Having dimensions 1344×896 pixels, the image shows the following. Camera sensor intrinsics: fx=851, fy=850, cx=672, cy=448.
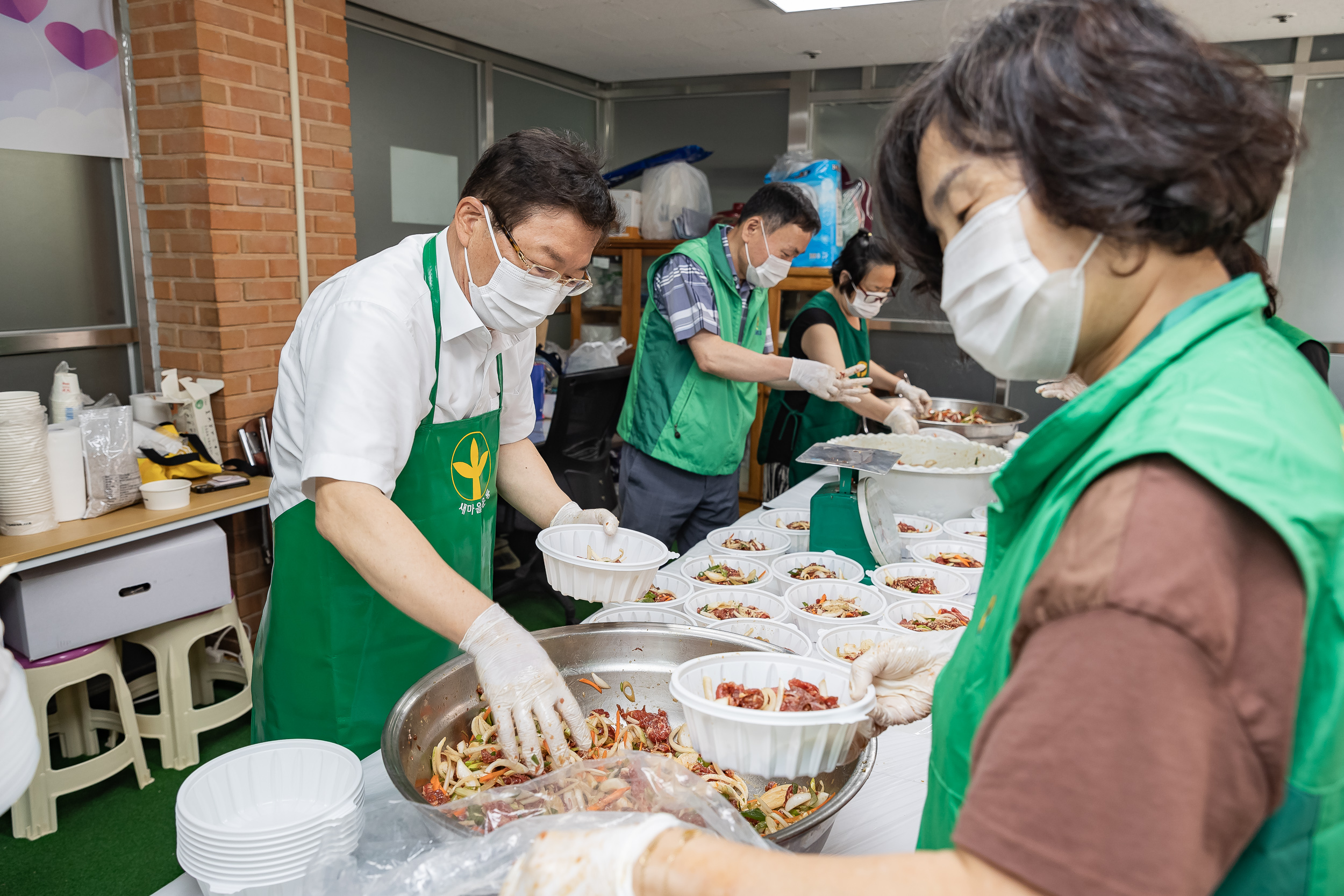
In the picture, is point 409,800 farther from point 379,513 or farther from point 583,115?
point 583,115

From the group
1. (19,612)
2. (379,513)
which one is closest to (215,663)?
(19,612)

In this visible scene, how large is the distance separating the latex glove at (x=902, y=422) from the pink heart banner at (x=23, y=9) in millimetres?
3465

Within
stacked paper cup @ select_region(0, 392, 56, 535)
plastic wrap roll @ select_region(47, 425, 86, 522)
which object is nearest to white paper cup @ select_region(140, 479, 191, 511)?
plastic wrap roll @ select_region(47, 425, 86, 522)

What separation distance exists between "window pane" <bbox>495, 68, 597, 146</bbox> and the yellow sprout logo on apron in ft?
12.3

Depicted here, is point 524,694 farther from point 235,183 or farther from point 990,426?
point 990,426

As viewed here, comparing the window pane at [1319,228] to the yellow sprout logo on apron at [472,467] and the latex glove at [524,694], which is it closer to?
the yellow sprout logo on apron at [472,467]

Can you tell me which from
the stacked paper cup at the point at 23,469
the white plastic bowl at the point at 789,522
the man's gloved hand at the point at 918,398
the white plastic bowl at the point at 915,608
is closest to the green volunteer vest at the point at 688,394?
the white plastic bowl at the point at 789,522

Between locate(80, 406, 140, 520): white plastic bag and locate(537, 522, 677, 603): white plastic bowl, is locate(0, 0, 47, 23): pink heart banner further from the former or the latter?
locate(537, 522, 677, 603): white plastic bowl

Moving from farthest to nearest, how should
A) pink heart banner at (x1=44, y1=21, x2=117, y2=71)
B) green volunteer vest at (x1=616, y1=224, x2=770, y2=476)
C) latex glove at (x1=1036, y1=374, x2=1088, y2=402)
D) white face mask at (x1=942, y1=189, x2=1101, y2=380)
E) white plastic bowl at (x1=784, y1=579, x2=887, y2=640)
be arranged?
latex glove at (x1=1036, y1=374, x2=1088, y2=402) → green volunteer vest at (x1=616, y1=224, x2=770, y2=476) → pink heart banner at (x1=44, y1=21, x2=117, y2=71) → white plastic bowl at (x1=784, y1=579, x2=887, y2=640) → white face mask at (x1=942, y1=189, x2=1101, y2=380)

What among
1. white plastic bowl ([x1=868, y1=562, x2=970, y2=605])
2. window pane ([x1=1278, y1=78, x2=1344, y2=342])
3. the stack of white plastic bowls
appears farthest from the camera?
window pane ([x1=1278, y1=78, x2=1344, y2=342])

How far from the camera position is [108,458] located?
8.99ft

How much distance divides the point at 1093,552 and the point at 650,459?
277cm

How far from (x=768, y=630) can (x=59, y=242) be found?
10.4ft

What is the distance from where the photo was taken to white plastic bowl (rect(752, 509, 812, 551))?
2.44 meters
